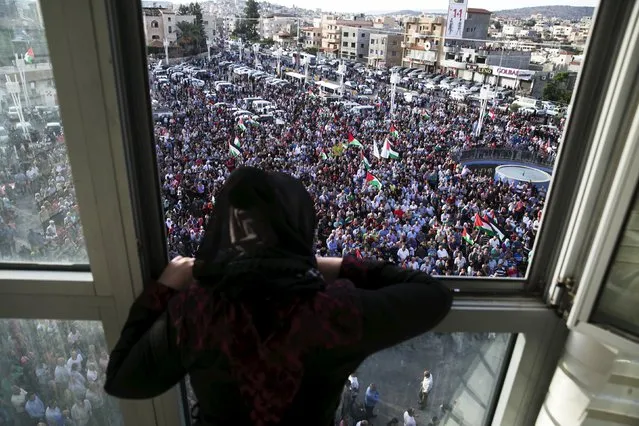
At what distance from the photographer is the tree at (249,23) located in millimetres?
923

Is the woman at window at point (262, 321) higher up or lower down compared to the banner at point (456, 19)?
lower down

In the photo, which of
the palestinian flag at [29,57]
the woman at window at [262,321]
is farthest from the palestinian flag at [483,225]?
the palestinian flag at [29,57]

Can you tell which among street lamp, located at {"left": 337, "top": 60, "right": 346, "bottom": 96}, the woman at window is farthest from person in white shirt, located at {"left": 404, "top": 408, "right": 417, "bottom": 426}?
street lamp, located at {"left": 337, "top": 60, "right": 346, "bottom": 96}

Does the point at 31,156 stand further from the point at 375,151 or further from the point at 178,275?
the point at 375,151

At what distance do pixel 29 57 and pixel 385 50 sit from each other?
801 millimetres

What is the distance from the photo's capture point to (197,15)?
0.90 metres

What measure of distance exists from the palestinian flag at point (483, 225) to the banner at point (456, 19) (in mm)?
613

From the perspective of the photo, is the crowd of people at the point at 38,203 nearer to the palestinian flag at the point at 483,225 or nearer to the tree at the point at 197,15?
the tree at the point at 197,15

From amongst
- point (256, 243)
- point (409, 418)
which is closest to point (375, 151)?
point (409, 418)

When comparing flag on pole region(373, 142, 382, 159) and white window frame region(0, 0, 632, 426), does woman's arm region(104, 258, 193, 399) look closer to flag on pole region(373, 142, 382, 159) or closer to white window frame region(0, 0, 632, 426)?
white window frame region(0, 0, 632, 426)

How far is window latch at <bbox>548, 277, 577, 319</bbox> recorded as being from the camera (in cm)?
88

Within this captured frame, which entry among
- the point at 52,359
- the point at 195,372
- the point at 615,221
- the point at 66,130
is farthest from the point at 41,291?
the point at 615,221

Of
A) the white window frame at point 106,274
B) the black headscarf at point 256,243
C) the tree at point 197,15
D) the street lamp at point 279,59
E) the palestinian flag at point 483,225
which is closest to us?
the black headscarf at point 256,243

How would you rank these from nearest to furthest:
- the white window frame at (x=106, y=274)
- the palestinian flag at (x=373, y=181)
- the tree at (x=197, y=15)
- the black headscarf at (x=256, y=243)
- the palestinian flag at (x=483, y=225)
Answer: the black headscarf at (x=256, y=243), the white window frame at (x=106, y=274), the tree at (x=197, y=15), the palestinian flag at (x=483, y=225), the palestinian flag at (x=373, y=181)
